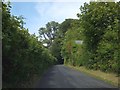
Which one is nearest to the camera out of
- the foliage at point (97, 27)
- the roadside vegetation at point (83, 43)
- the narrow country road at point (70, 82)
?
the roadside vegetation at point (83, 43)

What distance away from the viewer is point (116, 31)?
31.5 meters

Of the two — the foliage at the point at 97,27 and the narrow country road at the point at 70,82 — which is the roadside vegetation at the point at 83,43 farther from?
the narrow country road at the point at 70,82

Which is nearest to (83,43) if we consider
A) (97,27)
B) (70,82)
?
(97,27)

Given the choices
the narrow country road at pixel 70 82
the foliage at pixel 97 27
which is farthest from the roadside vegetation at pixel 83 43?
the narrow country road at pixel 70 82

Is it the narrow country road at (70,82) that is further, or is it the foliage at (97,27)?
the foliage at (97,27)

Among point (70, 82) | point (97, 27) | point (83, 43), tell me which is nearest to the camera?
point (70, 82)

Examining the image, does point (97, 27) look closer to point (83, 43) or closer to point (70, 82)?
point (83, 43)

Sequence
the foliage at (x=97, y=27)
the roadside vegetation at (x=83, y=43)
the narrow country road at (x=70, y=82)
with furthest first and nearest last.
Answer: the foliage at (x=97, y=27)
the narrow country road at (x=70, y=82)
the roadside vegetation at (x=83, y=43)

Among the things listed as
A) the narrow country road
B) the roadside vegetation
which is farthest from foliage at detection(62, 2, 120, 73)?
the narrow country road

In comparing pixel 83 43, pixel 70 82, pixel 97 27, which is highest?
pixel 97 27

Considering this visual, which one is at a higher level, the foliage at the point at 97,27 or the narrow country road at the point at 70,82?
the foliage at the point at 97,27

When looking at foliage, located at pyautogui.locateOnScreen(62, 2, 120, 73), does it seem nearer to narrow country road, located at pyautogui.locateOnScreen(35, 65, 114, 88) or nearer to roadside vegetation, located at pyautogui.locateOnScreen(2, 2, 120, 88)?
roadside vegetation, located at pyautogui.locateOnScreen(2, 2, 120, 88)

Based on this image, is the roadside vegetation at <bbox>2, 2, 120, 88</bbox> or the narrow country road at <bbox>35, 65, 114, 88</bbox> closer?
the roadside vegetation at <bbox>2, 2, 120, 88</bbox>

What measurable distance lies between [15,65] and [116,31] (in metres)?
16.3
